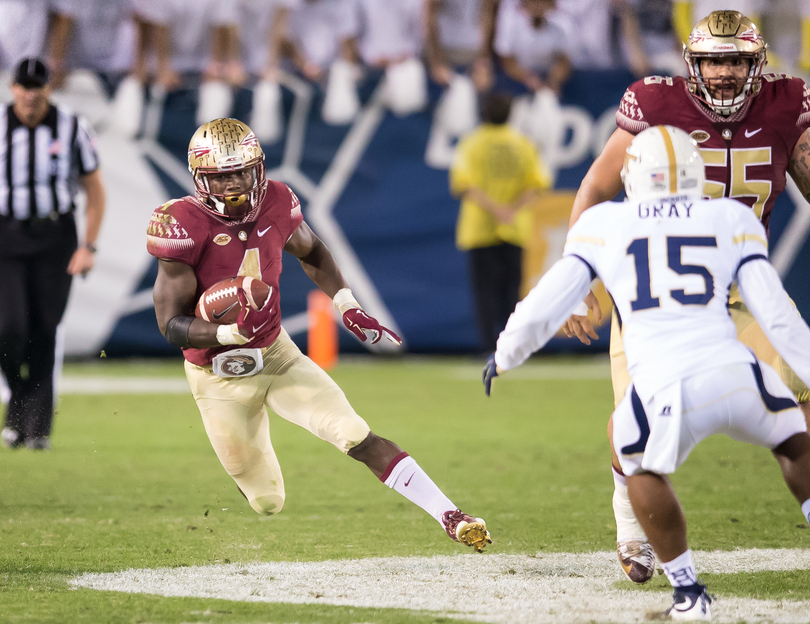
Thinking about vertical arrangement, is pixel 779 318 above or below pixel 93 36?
below

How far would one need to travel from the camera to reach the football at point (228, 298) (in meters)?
3.60

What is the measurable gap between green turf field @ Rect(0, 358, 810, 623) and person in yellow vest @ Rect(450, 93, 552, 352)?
176cm

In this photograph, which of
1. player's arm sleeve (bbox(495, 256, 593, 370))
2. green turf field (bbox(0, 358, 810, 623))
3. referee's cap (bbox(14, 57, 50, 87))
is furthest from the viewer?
referee's cap (bbox(14, 57, 50, 87))

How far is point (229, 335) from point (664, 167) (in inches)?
57.3

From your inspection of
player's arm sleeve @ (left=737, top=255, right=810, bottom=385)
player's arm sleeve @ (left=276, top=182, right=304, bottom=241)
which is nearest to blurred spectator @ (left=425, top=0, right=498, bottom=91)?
player's arm sleeve @ (left=276, top=182, right=304, bottom=241)

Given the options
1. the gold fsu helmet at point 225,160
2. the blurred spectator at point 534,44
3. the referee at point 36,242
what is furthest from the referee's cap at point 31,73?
the blurred spectator at point 534,44

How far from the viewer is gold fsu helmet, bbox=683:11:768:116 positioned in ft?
11.4

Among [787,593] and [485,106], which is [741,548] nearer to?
[787,593]

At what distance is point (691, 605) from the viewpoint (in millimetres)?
2793

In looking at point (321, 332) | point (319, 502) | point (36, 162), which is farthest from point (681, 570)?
point (321, 332)

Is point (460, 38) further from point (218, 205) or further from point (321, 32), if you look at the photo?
point (218, 205)

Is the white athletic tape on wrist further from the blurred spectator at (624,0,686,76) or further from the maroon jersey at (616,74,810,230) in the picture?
the blurred spectator at (624,0,686,76)

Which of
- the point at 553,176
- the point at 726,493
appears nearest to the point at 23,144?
the point at 726,493

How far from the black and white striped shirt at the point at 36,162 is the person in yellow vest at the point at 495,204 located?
13.3ft
